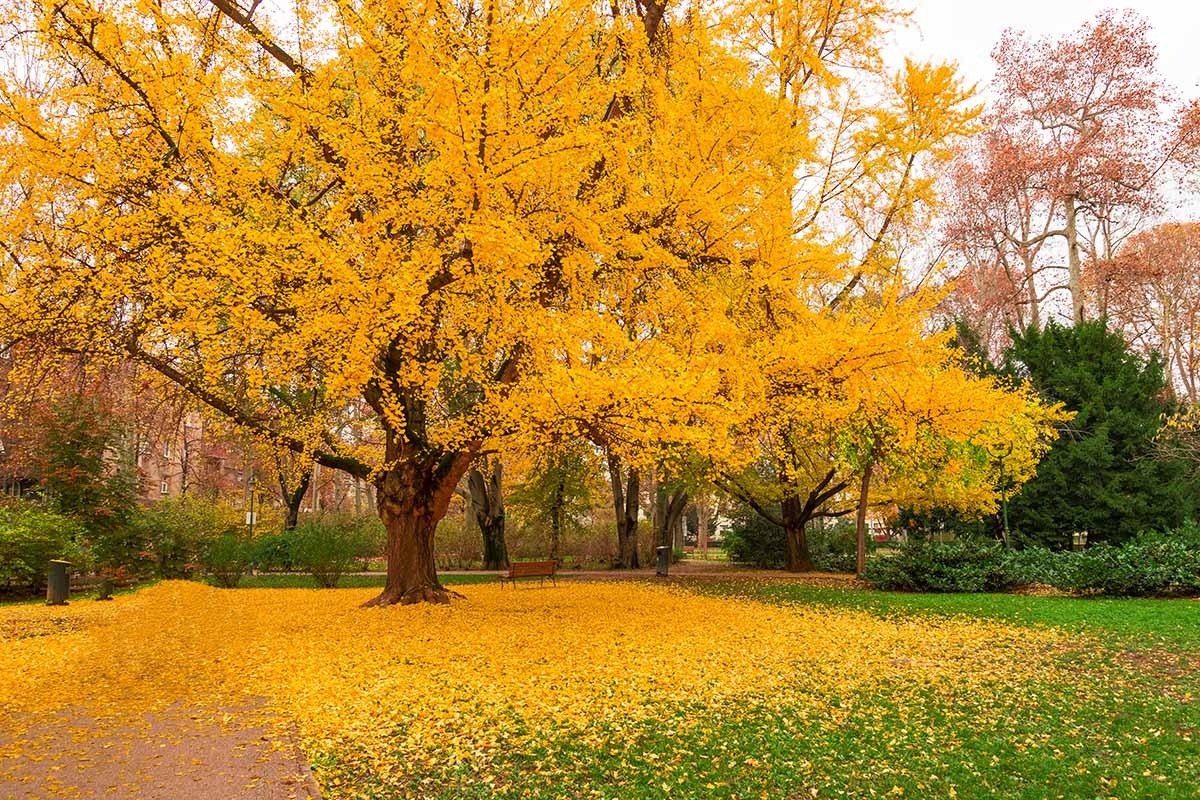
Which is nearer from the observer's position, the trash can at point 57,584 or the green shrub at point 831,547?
the trash can at point 57,584

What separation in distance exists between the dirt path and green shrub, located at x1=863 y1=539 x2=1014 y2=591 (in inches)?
530

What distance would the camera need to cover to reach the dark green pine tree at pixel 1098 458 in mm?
19359

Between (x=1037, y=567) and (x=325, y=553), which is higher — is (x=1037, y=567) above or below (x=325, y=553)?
below

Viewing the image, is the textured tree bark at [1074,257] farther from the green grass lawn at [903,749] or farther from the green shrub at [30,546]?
the green shrub at [30,546]

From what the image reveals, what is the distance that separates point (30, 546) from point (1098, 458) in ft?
79.3

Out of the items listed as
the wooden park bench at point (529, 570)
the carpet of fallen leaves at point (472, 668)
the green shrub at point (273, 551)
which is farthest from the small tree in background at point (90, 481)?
the wooden park bench at point (529, 570)

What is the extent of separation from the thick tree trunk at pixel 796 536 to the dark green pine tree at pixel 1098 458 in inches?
219

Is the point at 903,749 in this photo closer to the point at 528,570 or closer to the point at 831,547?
the point at 528,570

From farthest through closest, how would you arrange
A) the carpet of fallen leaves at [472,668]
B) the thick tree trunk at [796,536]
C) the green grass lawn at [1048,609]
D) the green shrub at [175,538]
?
the thick tree trunk at [796,536], the green shrub at [175,538], the green grass lawn at [1048,609], the carpet of fallen leaves at [472,668]

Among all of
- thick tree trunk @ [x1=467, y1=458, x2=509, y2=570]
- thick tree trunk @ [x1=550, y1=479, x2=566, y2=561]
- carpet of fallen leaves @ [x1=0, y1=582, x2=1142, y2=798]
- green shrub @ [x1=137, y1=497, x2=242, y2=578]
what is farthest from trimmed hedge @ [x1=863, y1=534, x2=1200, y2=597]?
green shrub @ [x1=137, y1=497, x2=242, y2=578]

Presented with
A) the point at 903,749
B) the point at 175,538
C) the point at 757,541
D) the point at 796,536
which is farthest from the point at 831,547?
the point at 903,749

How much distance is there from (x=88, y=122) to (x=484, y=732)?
847cm

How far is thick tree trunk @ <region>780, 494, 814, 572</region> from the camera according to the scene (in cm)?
2188

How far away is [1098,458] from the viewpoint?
19438mm
